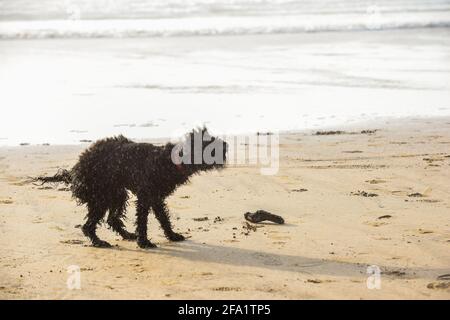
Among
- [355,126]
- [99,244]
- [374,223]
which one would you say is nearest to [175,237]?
[99,244]

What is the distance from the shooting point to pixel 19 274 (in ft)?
23.2

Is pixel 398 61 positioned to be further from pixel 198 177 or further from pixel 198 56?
pixel 198 177

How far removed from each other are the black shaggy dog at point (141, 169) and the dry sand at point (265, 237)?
1.60ft

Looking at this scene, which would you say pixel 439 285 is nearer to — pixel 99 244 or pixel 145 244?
pixel 145 244

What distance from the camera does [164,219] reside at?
8156 millimetres

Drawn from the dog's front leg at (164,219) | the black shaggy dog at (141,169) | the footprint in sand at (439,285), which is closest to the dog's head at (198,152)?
the black shaggy dog at (141,169)

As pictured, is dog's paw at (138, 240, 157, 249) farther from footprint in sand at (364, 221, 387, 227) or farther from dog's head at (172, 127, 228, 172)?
footprint in sand at (364, 221, 387, 227)

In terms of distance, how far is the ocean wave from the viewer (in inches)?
1453

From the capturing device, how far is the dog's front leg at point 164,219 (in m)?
8.02

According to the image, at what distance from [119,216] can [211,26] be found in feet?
104

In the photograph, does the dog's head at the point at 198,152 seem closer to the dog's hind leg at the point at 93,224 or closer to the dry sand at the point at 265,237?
the dry sand at the point at 265,237

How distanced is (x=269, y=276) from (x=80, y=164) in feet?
8.28

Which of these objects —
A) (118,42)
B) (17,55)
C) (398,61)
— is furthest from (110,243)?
(118,42)
